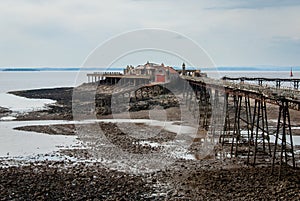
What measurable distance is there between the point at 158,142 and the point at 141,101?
29.6m

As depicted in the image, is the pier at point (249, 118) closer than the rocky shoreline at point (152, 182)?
No

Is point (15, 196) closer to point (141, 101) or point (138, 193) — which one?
point (138, 193)

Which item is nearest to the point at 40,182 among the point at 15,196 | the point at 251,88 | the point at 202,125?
the point at 15,196

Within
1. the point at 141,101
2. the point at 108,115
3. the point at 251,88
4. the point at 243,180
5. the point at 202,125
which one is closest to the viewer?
the point at 243,180

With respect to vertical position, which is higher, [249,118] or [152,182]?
[249,118]

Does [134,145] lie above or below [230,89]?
below

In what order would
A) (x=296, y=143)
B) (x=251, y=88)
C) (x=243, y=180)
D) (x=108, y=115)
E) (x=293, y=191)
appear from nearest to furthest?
(x=293, y=191), (x=243, y=180), (x=251, y=88), (x=296, y=143), (x=108, y=115)

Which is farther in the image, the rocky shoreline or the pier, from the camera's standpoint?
the pier

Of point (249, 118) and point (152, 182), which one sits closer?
point (152, 182)

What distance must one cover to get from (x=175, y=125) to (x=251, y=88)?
15950 millimetres

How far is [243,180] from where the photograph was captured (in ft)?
68.7

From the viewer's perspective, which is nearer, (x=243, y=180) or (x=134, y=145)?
(x=243, y=180)

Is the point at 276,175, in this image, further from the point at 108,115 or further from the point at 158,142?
the point at 108,115

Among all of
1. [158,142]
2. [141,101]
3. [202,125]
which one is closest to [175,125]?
[202,125]
